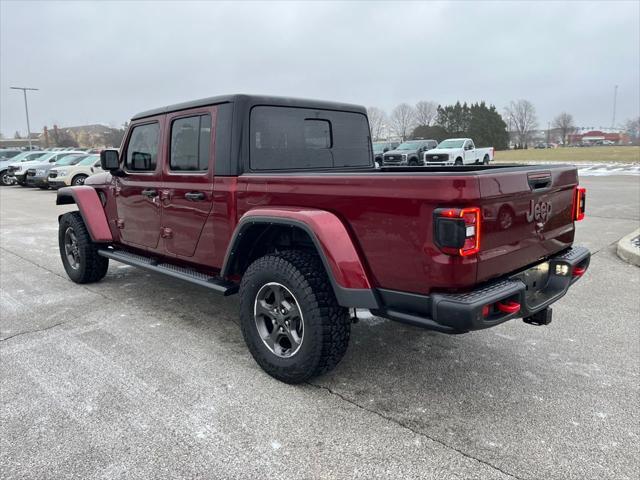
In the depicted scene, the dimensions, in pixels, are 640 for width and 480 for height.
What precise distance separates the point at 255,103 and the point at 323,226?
4.41 ft

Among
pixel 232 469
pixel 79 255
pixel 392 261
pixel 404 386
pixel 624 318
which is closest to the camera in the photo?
pixel 232 469

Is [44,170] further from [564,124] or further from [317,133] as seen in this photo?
[564,124]

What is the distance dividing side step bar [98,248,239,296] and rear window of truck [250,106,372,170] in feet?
3.04

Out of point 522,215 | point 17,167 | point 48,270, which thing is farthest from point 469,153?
Result: point 522,215

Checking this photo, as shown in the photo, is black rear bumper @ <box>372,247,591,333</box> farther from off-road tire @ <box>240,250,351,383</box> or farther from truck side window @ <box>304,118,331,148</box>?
truck side window @ <box>304,118,331,148</box>

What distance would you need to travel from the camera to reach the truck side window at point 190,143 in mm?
3832

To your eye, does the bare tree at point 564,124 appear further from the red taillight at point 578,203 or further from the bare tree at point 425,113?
the red taillight at point 578,203

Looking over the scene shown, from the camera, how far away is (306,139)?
13.5 feet

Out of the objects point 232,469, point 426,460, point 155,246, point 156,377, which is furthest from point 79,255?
point 426,460

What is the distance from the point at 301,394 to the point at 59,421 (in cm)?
140

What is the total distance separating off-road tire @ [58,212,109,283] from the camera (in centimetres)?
541

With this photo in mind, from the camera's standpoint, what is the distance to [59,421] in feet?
9.27

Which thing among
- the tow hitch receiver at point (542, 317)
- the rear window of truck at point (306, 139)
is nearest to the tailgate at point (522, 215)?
the tow hitch receiver at point (542, 317)

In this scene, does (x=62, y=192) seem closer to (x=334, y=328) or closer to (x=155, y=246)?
(x=155, y=246)
